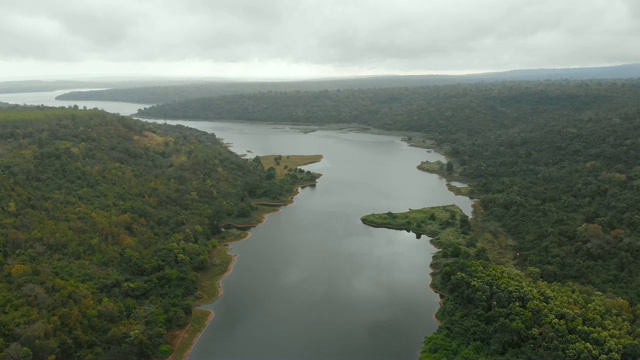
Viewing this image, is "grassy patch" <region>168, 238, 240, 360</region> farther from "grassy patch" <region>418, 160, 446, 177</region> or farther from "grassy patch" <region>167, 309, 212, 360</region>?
"grassy patch" <region>418, 160, 446, 177</region>

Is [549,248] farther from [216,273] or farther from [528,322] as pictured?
[216,273]

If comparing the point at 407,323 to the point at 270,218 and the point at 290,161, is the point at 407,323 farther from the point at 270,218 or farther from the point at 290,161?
the point at 290,161

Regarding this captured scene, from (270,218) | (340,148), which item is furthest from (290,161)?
(270,218)

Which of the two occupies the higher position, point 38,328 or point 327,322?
point 38,328

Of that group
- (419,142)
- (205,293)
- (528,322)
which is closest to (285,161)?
(419,142)

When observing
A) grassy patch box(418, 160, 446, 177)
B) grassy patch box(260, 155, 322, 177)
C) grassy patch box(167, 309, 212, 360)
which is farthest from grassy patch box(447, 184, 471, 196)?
grassy patch box(167, 309, 212, 360)
